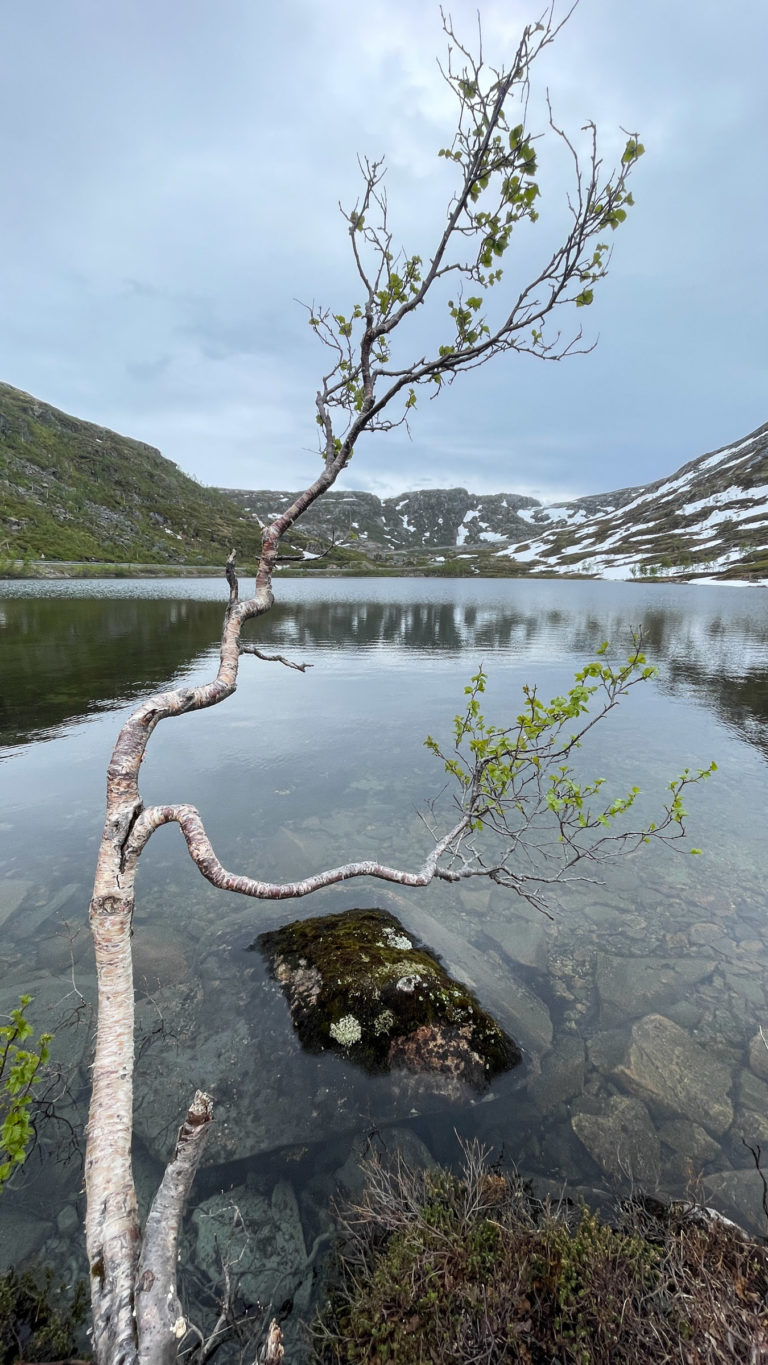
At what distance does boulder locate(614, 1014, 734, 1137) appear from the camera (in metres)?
6.96

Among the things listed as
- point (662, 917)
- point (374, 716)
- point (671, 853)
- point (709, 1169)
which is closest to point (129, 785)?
point (709, 1169)

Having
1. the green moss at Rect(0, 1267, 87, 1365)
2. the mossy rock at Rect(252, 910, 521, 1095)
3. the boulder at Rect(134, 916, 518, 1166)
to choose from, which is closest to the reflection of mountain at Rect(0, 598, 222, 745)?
the boulder at Rect(134, 916, 518, 1166)

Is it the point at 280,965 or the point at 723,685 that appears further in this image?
the point at 723,685

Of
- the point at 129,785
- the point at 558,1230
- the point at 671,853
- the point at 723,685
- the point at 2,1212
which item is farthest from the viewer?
the point at 723,685

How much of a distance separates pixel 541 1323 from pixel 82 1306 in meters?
4.07

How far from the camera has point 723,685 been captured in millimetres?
33688

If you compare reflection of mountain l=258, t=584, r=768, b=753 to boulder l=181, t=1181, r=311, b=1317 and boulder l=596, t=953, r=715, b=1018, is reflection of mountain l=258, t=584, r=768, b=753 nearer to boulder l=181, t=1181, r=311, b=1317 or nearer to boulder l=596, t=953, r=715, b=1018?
boulder l=596, t=953, r=715, b=1018

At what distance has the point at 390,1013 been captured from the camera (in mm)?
7562

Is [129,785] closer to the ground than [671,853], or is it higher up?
higher up

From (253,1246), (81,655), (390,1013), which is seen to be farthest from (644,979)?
(81,655)

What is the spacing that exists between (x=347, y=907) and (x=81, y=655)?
116 ft

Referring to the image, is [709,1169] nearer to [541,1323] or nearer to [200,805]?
[541,1323]

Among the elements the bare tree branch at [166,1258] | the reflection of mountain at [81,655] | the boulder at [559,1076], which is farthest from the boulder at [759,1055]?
the reflection of mountain at [81,655]

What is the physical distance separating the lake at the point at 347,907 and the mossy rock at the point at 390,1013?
0.29m
